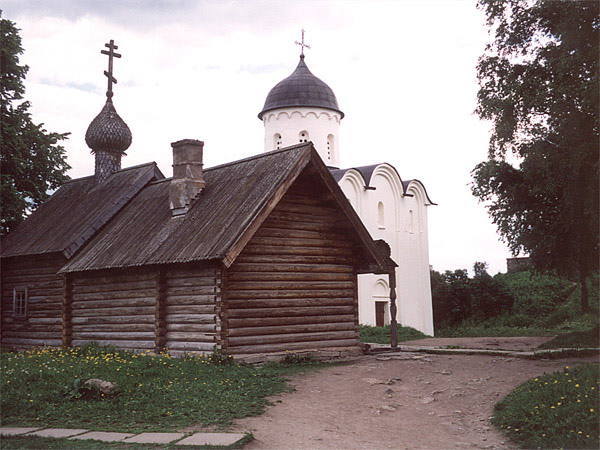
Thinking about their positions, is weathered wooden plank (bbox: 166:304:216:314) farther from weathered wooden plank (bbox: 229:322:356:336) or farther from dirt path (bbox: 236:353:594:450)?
dirt path (bbox: 236:353:594:450)

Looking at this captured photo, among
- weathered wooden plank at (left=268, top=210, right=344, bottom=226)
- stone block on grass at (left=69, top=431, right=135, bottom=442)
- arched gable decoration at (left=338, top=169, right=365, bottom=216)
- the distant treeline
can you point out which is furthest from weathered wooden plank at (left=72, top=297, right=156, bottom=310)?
the distant treeline

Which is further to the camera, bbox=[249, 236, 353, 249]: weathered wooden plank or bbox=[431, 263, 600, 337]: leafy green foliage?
bbox=[431, 263, 600, 337]: leafy green foliage

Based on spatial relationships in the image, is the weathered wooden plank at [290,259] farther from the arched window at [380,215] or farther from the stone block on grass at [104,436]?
the arched window at [380,215]

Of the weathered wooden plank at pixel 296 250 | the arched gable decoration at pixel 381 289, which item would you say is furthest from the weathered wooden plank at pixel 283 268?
the arched gable decoration at pixel 381 289

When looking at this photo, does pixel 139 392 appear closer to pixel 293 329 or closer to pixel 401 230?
pixel 293 329

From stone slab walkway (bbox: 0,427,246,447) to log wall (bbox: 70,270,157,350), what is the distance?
7.39 meters

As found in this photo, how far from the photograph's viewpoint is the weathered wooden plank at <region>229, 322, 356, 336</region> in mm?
14258

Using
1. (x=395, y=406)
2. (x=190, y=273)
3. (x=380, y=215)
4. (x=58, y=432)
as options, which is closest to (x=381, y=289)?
(x=380, y=215)

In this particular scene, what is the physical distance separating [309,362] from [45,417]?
22.7 feet

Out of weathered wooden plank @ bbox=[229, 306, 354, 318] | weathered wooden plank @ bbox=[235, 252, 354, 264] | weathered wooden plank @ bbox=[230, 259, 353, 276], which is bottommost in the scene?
weathered wooden plank @ bbox=[229, 306, 354, 318]

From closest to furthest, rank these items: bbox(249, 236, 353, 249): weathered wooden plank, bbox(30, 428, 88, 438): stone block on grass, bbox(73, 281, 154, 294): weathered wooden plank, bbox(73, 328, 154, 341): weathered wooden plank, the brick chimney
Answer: bbox(30, 428, 88, 438): stone block on grass → bbox(249, 236, 353, 249): weathered wooden plank → bbox(73, 328, 154, 341): weathered wooden plank → bbox(73, 281, 154, 294): weathered wooden plank → the brick chimney

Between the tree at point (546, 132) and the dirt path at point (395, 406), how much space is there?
5.55 metres

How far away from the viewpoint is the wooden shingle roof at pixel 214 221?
13883 mm

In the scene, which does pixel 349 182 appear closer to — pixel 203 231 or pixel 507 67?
pixel 507 67
